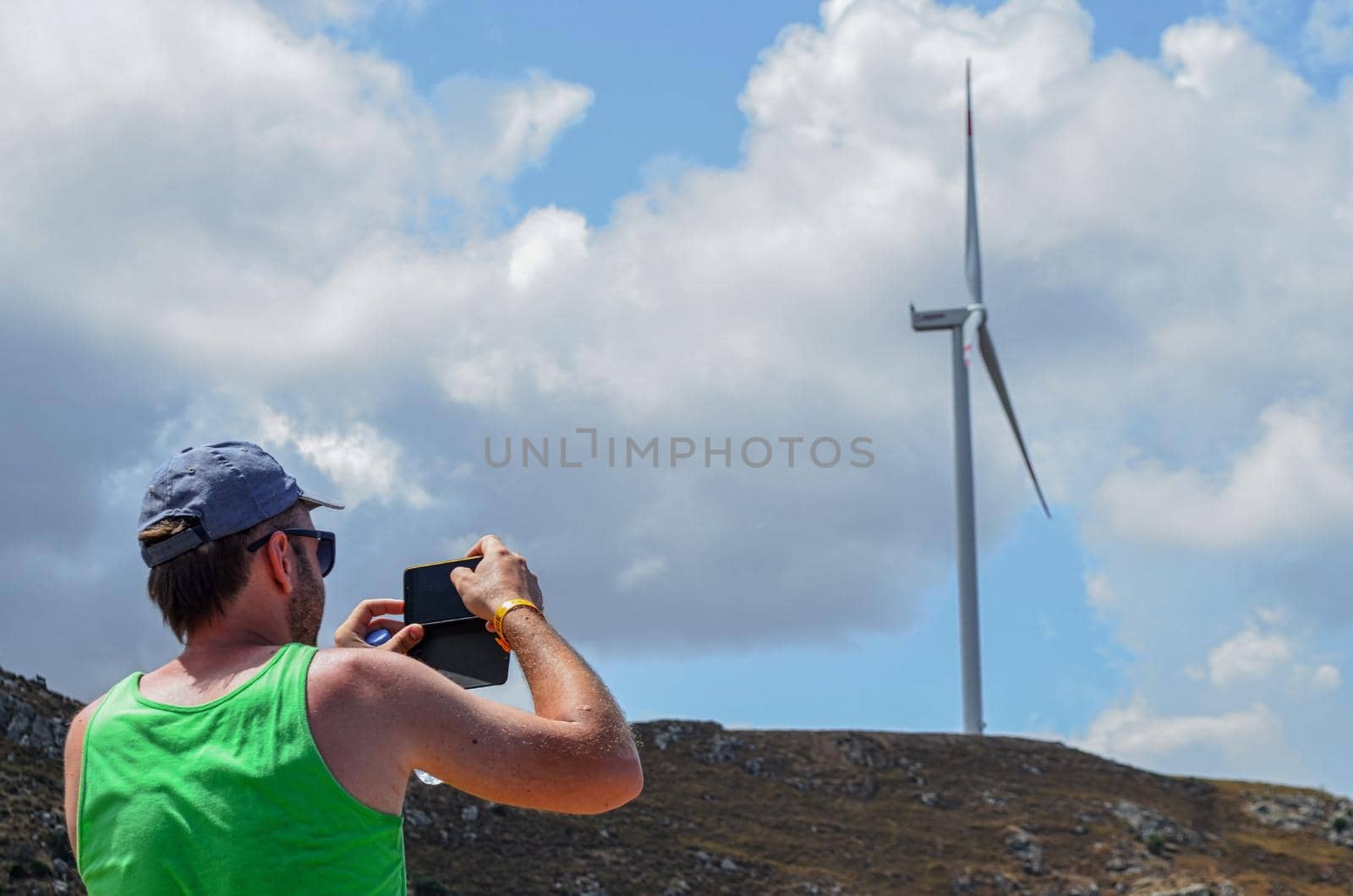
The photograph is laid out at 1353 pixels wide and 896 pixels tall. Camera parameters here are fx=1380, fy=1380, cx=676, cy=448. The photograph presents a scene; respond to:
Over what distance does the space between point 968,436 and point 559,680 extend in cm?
5184

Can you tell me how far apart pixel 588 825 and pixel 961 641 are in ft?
58.7

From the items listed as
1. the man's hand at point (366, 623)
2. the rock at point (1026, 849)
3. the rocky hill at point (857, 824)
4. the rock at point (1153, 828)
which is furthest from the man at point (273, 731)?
the rock at point (1153, 828)

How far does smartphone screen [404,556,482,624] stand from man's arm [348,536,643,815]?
1.58 ft

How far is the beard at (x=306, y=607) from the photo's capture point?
3.04 meters

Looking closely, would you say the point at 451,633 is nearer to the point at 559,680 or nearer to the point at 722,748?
the point at 559,680

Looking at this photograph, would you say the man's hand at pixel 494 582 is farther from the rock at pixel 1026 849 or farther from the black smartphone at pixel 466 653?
the rock at pixel 1026 849

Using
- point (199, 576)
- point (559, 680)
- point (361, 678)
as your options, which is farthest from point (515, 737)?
point (199, 576)

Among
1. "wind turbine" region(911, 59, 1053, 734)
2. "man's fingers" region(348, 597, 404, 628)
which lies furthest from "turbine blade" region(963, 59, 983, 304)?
"man's fingers" region(348, 597, 404, 628)

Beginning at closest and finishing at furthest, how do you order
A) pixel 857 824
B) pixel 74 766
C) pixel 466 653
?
pixel 74 766 < pixel 466 653 < pixel 857 824

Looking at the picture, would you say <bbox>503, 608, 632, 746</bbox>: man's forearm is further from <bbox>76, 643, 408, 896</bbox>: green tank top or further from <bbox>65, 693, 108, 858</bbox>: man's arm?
<bbox>65, 693, 108, 858</bbox>: man's arm

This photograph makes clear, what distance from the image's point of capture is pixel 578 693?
9.20 feet

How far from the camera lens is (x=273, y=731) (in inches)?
106

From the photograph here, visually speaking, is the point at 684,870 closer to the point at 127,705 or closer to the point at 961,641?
the point at 961,641

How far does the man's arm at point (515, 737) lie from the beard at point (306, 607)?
0.41 meters
